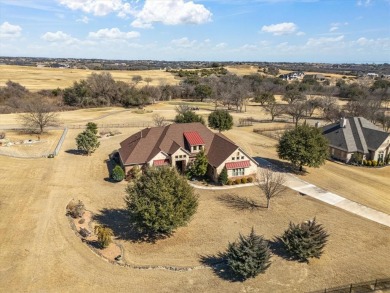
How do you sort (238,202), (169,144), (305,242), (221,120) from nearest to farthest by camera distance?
1. (305,242)
2. (238,202)
3. (169,144)
4. (221,120)

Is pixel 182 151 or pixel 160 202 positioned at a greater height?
pixel 182 151

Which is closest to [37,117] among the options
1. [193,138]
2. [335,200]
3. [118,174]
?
[118,174]

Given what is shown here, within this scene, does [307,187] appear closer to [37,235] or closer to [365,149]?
[365,149]

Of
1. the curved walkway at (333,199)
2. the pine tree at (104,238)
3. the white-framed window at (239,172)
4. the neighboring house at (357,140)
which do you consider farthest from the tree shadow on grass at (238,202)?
the neighboring house at (357,140)

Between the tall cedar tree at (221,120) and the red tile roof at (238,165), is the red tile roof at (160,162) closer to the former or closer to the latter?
the red tile roof at (238,165)

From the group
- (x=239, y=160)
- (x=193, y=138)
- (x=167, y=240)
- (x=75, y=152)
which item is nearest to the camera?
(x=167, y=240)

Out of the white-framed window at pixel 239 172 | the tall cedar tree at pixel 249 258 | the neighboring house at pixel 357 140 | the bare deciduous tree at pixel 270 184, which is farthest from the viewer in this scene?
the neighboring house at pixel 357 140

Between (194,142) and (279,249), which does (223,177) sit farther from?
(279,249)
